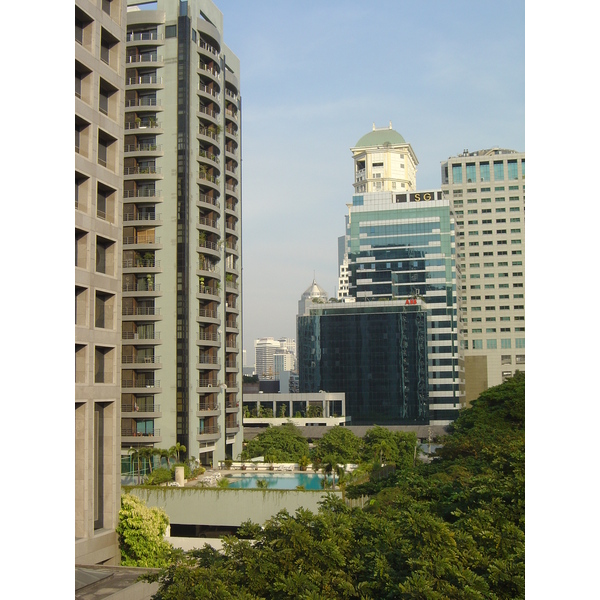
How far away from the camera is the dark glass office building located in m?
54.6

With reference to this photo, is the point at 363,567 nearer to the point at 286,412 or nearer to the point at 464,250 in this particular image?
the point at 286,412

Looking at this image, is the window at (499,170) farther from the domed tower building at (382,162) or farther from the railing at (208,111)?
the railing at (208,111)

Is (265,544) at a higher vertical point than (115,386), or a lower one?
lower

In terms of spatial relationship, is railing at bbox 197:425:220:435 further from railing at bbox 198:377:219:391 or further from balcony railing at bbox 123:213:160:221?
balcony railing at bbox 123:213:160:221

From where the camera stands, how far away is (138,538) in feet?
47.0

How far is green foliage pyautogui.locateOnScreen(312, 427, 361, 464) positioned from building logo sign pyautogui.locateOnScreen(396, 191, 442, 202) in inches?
1260

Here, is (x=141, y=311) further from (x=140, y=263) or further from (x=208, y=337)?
(x=208, y=337)

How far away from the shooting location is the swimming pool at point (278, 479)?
2432cm
